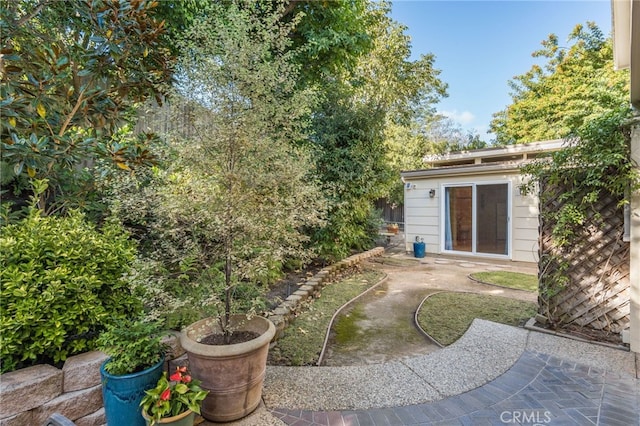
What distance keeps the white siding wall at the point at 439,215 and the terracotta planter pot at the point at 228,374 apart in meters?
7.15

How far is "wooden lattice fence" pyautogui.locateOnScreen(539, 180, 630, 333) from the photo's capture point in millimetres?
3311

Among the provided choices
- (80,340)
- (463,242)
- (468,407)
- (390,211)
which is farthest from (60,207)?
(390,211)

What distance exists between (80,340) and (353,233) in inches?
219

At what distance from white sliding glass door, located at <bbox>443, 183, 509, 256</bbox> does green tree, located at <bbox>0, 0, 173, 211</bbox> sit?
7919mm

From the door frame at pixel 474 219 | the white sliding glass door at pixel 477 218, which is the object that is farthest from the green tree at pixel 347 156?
the white sliding glass door at pixel 477 218

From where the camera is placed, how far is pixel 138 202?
2.32 metres

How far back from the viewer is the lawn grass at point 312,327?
3196 millimetres

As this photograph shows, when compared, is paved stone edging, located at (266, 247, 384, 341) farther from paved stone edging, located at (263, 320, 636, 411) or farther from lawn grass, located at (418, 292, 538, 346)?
lawn grass, located at (418, 292, 538, 346)

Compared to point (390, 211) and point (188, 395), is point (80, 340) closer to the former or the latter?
point (188, 395)

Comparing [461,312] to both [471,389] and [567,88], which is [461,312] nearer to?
[471,389]

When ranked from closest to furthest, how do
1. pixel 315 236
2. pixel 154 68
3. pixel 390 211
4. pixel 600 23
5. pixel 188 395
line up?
pixel 188 395
pixel 154 68
pixel 315 236
pixel 600 23
pixel 390 211

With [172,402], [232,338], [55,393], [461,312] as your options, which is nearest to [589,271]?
[461,312]

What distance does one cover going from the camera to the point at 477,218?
8.27 m

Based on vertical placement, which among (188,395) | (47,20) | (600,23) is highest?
(600,23)
